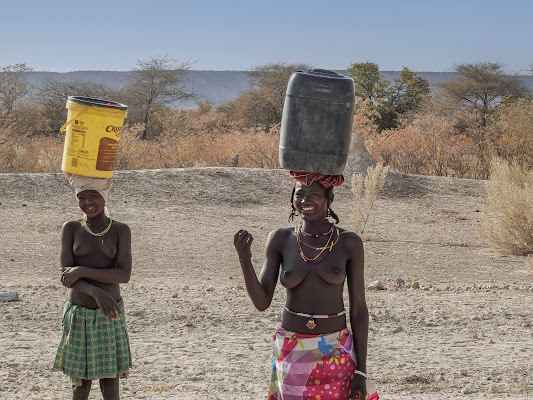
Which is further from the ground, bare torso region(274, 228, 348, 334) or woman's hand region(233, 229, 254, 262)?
woman's hand region(233, 229, 254, 262)

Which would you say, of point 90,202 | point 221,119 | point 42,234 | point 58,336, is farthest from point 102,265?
point 221,119

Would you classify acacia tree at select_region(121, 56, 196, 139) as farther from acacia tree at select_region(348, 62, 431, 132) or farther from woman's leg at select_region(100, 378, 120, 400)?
woman's leg at select_region(100, 378, 120, 400)

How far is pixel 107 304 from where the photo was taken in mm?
3170

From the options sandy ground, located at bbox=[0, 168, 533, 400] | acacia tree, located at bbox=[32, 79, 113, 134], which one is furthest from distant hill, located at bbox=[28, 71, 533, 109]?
sandy ground, located at bbox=[0, 168, 533, 400]

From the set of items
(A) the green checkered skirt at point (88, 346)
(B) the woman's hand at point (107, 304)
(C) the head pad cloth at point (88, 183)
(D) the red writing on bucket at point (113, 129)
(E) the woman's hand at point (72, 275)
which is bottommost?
(A) the green checkered skirt at point (88, 346)

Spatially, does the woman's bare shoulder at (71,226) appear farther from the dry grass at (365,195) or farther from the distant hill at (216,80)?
the distant hill at (216,80)

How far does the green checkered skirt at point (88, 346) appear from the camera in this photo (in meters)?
3.24

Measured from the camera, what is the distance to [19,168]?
16.9 metres

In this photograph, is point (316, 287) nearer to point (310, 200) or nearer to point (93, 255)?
point (310, 200)

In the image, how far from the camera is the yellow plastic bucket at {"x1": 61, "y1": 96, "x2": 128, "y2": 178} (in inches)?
127

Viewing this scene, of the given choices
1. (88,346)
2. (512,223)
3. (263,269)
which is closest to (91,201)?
(88,346)

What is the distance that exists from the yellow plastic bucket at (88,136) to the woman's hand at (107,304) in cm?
48

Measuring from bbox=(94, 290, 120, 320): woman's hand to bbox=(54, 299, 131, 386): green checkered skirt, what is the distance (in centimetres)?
9

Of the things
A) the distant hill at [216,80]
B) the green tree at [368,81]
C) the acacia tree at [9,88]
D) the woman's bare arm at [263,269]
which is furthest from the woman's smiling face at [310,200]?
the distant hill at [216,80]
